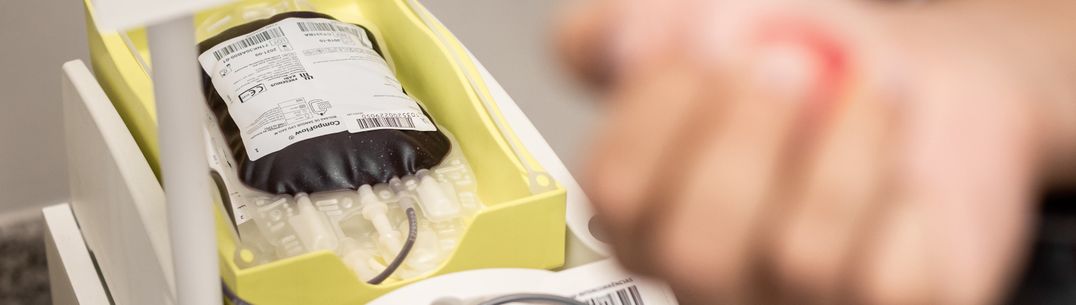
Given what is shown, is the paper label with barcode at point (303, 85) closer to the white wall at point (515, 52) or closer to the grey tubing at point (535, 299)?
the grey tubing at point (535, 299)

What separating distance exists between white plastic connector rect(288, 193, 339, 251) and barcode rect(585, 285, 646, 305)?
5.1 inches

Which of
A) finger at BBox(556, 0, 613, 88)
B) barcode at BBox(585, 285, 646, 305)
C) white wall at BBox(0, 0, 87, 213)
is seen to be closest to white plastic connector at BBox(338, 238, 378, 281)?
barcode at BBox(585, 285, 646, 305)

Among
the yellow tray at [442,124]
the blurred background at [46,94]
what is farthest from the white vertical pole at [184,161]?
the blurred background at [46,94]

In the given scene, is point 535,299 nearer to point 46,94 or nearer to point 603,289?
point 603,289

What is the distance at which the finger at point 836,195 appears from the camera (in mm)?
136

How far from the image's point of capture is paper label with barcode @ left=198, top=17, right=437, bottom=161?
2.00 ft

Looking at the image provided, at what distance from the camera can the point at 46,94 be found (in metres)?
1.08

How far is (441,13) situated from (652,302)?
0.62 meters

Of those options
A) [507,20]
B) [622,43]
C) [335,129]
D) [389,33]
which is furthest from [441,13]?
[622,43]

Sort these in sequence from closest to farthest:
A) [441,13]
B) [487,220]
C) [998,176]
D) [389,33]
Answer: [998,176] < [487,220] < [389,33] < [441,13]

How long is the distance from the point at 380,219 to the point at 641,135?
0.46 meters

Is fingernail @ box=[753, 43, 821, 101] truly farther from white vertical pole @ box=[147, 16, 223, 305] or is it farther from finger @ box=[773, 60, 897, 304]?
white vertical pole @ box=[147, 16, 223, 305]

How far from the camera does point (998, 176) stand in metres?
0.13

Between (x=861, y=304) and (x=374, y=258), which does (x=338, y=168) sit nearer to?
(x=374, y=258)
